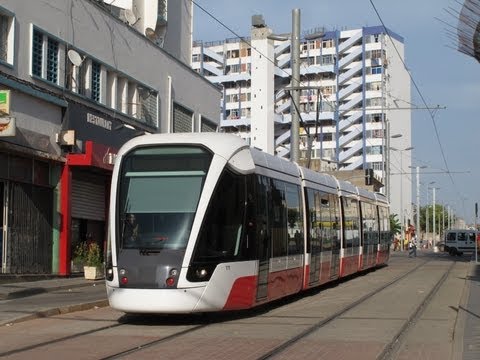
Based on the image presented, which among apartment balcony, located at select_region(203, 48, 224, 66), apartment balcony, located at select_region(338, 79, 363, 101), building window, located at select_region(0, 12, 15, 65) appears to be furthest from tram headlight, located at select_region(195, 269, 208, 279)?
apartment balcony, located at select_region(203, 48, 224, 66)

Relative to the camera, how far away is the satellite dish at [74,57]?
22214 mm

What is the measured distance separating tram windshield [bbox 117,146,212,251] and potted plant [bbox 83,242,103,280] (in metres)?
10.6

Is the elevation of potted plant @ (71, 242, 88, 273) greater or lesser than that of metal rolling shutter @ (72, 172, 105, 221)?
lesser

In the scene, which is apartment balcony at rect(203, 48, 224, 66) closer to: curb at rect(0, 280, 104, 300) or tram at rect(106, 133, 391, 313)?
curb at rect(0, 280, 104, 300)

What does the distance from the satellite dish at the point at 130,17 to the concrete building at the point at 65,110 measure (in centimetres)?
6

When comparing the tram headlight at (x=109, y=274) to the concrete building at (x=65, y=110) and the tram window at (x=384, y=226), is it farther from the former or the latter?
the tram window at (x=384, y=226)

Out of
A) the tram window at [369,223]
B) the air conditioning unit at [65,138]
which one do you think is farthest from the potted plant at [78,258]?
the tram window at [369,223]

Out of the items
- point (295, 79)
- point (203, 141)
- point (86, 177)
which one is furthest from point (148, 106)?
point (203, 141)

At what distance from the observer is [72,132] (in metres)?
22.1

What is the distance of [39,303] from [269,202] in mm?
5381

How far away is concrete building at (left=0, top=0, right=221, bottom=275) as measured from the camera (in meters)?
19.9

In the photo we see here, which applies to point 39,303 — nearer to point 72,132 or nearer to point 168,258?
point 168,258

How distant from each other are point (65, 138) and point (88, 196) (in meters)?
3.08

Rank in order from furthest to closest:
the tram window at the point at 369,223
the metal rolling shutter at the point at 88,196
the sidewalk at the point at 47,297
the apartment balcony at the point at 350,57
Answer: the apartment balcony at the point at 350,57, the tram window at the point at 369,223, the metal rolling shutter at the point at 88,196, the sidewalk at the point at 47,297
